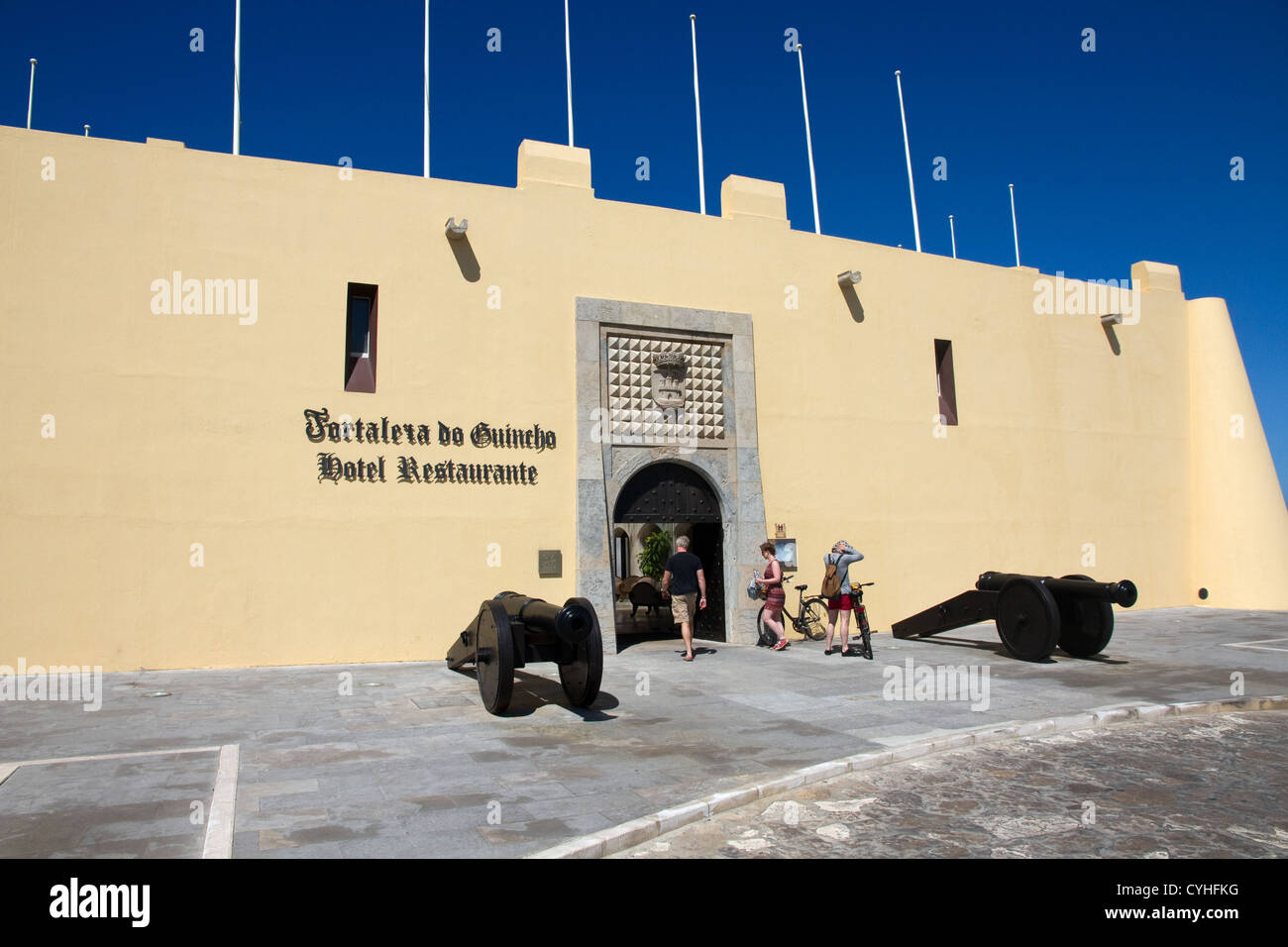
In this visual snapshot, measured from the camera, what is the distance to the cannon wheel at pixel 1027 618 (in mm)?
9875

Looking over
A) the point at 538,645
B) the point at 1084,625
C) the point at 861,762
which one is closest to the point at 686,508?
the point at 1084,625

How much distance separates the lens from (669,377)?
1277 cm

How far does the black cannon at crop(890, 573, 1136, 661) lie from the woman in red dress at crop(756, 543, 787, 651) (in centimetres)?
256

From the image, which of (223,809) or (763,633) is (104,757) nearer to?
(223,809)

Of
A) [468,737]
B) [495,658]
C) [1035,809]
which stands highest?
[495,658]

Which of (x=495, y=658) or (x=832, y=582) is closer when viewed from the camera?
(x=495, y=658)

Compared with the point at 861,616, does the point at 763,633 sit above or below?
below

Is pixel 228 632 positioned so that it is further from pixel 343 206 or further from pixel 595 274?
pixel 595 274

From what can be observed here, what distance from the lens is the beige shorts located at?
36.4ft

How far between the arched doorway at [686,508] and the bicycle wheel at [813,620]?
1.26m

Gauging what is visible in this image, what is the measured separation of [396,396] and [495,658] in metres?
5.18

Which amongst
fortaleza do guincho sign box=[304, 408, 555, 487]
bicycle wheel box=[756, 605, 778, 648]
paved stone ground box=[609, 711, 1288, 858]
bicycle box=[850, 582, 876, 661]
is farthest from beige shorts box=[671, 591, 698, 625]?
paved stone ground box=[609, 711, 1288, 858]

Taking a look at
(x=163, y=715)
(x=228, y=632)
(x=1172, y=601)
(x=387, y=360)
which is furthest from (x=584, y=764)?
(x=1172, y=601)

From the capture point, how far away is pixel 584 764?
18.5 ft
